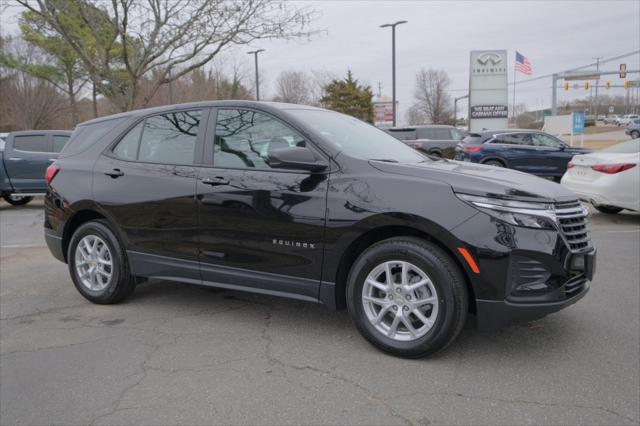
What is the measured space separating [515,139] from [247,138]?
13.3m

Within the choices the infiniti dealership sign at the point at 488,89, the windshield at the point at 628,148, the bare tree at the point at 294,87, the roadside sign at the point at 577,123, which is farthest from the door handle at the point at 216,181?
the bare tree at the point at 294,87

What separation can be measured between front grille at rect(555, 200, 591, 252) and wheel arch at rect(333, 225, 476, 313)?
67cm

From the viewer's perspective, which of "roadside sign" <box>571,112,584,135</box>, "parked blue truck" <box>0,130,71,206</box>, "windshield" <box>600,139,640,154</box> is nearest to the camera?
"windshield" <box>600,139,640,154</box>

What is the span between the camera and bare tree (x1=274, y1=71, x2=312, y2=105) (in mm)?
51094

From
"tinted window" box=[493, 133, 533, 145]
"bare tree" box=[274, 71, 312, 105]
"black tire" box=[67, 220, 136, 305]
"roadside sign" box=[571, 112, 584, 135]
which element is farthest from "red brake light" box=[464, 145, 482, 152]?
"bare tree" box=[274, 71, 312, 105]

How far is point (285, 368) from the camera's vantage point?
3.26m

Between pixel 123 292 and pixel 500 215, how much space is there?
10.7 feet

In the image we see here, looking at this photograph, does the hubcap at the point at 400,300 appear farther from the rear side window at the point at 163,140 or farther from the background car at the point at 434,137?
the background car at the point at 434,137

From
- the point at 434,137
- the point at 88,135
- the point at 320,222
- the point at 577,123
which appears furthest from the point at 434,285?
the point at 577,123

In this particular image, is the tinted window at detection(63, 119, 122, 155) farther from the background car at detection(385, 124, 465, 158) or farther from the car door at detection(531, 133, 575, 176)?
the background car at detection(385, 124, 465, 158)

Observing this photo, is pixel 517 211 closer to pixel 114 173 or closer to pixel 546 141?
pixel 114 173

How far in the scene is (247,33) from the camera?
16.4m

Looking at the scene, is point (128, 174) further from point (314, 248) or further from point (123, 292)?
point (314, 248)

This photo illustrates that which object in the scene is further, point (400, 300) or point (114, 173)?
point (114, 173)
